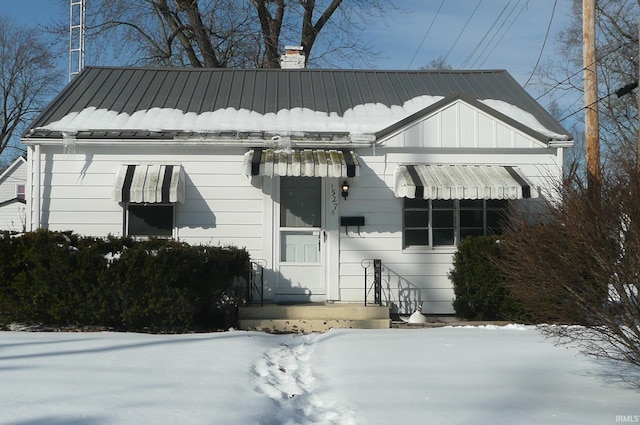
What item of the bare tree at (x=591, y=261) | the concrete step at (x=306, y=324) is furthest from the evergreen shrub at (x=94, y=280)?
the bare tree at (x=591, y=261)

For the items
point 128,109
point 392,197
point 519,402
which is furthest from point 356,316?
point 128,109

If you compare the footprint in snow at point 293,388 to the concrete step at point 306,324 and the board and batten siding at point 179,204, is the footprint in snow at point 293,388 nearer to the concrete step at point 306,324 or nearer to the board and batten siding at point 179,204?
the concrete step at point 306,324

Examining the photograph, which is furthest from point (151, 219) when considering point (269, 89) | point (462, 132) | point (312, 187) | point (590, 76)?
point (590, 76)

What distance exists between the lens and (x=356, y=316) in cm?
956

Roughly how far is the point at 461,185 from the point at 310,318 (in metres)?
3.05

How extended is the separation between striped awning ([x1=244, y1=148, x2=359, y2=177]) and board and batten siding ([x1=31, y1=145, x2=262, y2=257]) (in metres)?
0.73

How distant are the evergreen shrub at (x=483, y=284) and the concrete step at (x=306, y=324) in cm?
133

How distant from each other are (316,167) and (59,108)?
495 cm

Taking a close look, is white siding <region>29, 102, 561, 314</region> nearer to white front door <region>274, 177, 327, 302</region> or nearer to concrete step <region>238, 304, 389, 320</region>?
white front door <region>274, 177, 327, 302</region>

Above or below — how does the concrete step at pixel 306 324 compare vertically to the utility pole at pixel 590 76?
below

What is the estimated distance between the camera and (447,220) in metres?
10.6

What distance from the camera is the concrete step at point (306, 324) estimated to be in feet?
30.4

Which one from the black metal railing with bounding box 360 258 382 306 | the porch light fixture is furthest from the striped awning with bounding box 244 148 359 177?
the black metal railing with bounding box 360 258 382 306

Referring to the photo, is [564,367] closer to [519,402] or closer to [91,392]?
[519,402]
